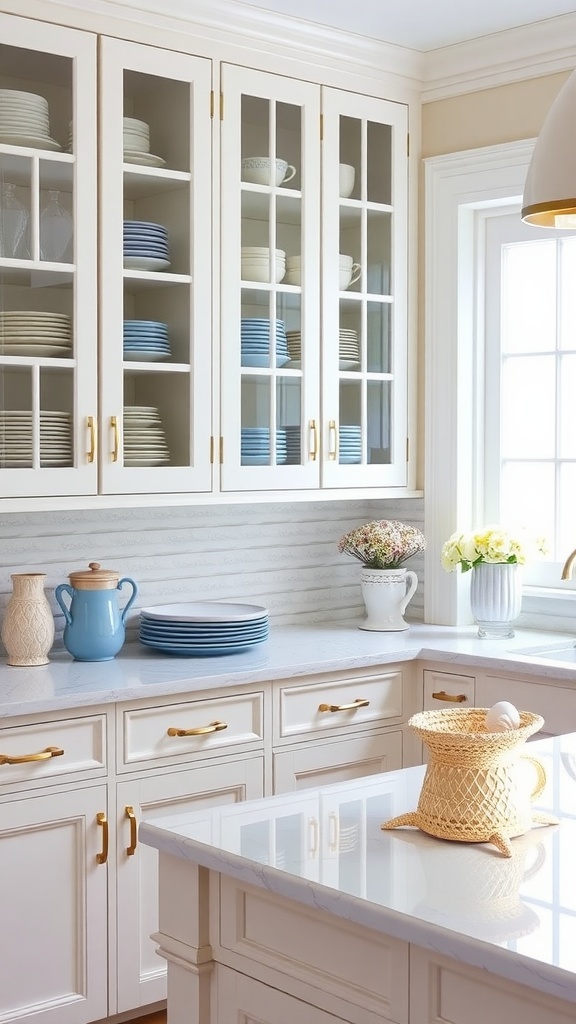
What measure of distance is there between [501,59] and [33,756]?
249cm

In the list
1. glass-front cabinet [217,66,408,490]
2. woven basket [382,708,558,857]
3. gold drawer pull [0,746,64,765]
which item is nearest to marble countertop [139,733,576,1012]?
woven basket [382,708,558,857]

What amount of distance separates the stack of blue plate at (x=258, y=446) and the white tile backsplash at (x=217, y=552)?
351 mm

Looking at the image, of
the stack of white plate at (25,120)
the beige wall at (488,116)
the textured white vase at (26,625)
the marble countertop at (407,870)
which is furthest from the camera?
the beige wall at (488,116)

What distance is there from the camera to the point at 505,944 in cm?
129

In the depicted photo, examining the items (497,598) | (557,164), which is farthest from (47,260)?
(557,164)

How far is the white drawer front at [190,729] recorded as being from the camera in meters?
2.97

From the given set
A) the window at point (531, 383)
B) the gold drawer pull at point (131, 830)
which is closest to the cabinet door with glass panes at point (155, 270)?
the gold drawer pull at point (131, 830)

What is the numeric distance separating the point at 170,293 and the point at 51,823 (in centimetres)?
143

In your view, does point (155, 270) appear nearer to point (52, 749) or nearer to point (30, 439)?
point (30, 439)

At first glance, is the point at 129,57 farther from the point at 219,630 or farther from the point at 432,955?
the point at 432,955

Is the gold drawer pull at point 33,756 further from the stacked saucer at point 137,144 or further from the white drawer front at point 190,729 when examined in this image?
the stacked saucer at point 137,144

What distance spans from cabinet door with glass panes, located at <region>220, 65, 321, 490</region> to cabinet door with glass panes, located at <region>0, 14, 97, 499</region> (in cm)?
44

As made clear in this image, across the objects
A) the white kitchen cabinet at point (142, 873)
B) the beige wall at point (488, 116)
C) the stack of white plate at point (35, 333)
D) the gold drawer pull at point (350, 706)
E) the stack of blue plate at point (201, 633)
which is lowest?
the white kitchen cabinet at point (142, 873)

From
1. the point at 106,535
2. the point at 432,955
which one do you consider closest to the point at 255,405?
the point at 106,535
